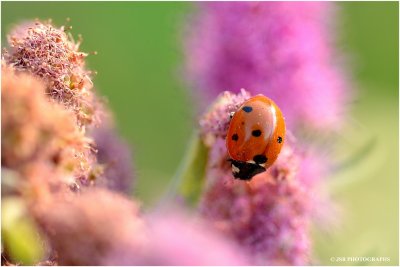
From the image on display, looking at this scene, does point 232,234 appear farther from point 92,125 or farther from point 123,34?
point 123,34

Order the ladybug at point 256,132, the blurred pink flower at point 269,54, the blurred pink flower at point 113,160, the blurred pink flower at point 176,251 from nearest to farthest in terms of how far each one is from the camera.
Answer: the blurred pink flower at point 176,251 < the ladybug at point 256,132 < the blurred pink flower at point 113,160 < the blurred pink flower at point 269,54

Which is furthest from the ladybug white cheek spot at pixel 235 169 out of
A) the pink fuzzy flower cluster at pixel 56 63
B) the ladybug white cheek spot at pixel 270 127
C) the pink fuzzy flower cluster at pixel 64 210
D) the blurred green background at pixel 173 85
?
the blurred green background at pixel 173 85

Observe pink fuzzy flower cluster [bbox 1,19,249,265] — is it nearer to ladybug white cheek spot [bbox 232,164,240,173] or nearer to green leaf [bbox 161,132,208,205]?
ladybug white cheek spot [bbox 232,164,240,173]

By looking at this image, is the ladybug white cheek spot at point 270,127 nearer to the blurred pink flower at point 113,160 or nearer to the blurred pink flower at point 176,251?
the blurred pink flower at point 113,160

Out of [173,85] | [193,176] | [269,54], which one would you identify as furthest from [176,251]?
[173,85]

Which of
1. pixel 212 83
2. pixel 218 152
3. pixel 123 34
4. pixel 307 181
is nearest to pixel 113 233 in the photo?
pixel 218 152
